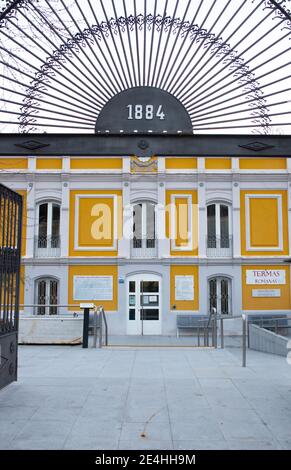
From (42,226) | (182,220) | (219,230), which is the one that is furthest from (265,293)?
(42,226)

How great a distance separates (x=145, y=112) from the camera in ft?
69.1

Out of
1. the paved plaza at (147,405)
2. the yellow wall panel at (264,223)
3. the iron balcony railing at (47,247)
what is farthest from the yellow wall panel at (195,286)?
the paved plaza at (147,405)

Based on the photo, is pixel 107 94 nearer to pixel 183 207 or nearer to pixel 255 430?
pixel 183 207

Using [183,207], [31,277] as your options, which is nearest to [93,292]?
[31,277]

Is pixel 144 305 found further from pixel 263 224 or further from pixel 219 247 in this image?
pixel 263 224

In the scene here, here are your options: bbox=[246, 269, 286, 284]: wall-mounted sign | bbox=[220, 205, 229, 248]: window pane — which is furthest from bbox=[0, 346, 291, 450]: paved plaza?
bbox=[220, 205, 229, 248]: window pane

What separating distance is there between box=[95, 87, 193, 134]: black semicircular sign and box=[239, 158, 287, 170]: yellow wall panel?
9.32ft

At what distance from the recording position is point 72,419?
18.3 ft

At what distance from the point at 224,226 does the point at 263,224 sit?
5.69 ft

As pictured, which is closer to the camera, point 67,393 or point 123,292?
point 67,393

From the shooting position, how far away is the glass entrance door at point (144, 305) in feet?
64.7

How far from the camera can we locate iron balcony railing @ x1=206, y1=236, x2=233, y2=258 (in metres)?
20.2
